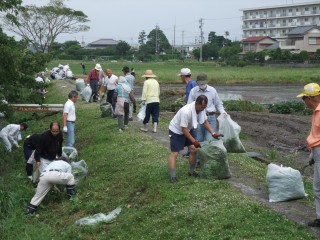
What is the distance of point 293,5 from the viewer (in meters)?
102

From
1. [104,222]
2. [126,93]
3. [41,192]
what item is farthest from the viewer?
[126,93]

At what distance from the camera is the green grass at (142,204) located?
715 cm

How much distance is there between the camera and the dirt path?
7.84m

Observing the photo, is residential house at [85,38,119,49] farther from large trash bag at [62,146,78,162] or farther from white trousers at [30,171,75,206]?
white trousers at [30,171,75,206]

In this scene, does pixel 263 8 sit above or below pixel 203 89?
above

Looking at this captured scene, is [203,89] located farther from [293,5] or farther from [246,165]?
[293,5]

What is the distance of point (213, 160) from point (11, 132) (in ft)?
25.3

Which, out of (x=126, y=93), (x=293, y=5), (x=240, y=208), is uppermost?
(x=293, y=5)

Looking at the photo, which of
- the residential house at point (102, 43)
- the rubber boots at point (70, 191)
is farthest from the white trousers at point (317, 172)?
the residential house at point (102, 43)

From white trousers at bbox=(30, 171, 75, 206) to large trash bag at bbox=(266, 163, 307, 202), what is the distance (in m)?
4.21

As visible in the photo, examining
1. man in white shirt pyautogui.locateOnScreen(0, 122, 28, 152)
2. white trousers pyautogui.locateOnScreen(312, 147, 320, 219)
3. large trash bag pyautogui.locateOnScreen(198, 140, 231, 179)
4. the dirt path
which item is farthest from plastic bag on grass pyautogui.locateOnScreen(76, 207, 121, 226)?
man in white shirt pyautogui.locateOnScreen(0, 122, 28, 152)

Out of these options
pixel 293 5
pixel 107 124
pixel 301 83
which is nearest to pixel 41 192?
pixel 107 124

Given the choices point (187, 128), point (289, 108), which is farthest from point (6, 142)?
point (289, 108)

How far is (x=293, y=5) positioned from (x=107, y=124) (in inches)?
3665
